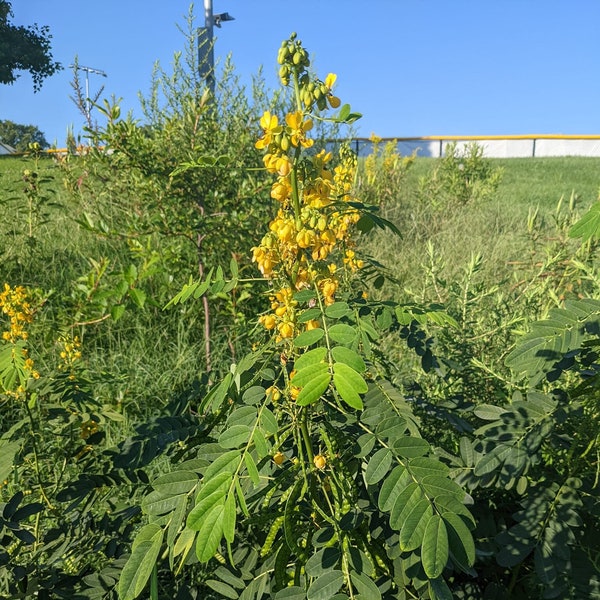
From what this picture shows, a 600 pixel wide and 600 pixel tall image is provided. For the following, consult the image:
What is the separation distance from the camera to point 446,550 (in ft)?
2.31

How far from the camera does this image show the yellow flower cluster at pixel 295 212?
3.07ft

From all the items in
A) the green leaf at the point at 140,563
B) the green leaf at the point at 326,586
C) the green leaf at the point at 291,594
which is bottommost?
the green leaf at the point at 291,594

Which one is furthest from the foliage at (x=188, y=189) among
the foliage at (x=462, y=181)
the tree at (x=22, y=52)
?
the tree at (x=22, y=52)

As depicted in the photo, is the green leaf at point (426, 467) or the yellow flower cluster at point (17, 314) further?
the yellow flower cluster at point (17, 314)

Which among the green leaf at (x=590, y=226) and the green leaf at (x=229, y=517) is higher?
the green leaf at (x=590, y=226)

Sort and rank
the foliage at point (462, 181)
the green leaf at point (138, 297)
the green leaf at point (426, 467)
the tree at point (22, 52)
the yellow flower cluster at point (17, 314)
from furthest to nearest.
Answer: the tree at point (22, 52)
the foliage at point (462, 181)
the green leaf at point (138, 297)
the yellow flower cluster at point (17, 314)
the green leaf at point (426, 467)

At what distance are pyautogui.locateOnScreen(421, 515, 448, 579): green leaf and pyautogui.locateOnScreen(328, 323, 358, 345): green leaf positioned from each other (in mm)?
269

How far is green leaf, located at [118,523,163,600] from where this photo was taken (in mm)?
796

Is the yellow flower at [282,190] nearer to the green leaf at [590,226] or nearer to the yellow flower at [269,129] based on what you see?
the yellow flower at [269,129]

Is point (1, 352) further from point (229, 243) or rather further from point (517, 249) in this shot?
point (517, 249)

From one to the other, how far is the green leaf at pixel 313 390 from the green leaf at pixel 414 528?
0.21 meters

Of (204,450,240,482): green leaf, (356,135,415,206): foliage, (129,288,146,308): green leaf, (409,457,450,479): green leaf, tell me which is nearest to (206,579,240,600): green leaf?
(204,450,240,482): green leaf

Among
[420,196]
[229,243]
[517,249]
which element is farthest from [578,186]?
[229,243]

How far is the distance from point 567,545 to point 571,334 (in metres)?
0.40
